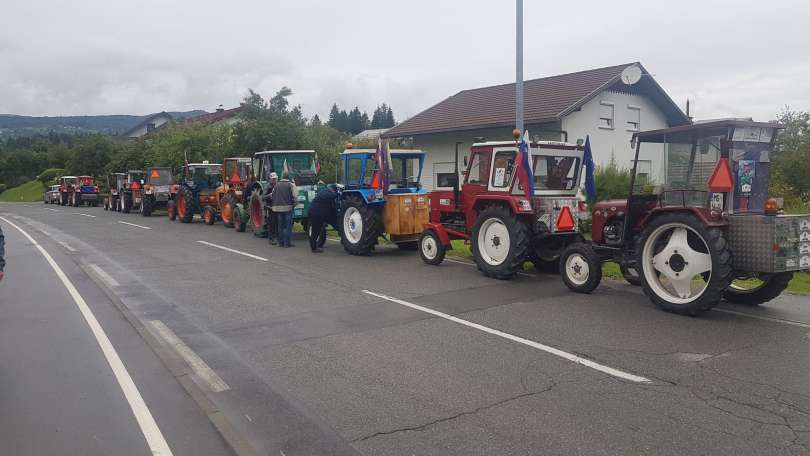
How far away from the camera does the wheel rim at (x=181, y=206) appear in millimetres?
24141

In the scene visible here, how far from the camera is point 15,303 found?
9.31m

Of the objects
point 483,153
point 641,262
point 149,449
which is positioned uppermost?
point 483,153

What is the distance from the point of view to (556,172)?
1125 centimetres

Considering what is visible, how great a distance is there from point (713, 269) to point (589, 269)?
202 centimetres

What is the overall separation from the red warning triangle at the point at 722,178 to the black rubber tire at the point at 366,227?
24.5 feet

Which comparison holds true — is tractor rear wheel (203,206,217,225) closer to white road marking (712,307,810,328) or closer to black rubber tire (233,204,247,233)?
black rubber tire (233,204,247,233)

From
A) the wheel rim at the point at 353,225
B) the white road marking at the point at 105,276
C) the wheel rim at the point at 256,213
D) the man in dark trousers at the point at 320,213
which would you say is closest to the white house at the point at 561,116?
the wheel rim at the point at 256,213

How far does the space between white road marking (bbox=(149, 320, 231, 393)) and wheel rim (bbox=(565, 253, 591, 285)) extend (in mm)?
5618

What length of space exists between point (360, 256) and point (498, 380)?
28.2 feet

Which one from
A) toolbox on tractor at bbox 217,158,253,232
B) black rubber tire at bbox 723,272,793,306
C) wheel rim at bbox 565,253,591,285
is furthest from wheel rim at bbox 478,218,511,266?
toolbox on tractor at bbox 217,158,253,232

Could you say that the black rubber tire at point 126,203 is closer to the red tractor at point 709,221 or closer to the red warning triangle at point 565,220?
the red warning triangle at point 565,220

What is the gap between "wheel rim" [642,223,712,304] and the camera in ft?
25.9

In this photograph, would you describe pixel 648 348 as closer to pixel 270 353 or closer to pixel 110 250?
pixel 270 353

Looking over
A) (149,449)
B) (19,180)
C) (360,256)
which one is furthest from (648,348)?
(19,180)
